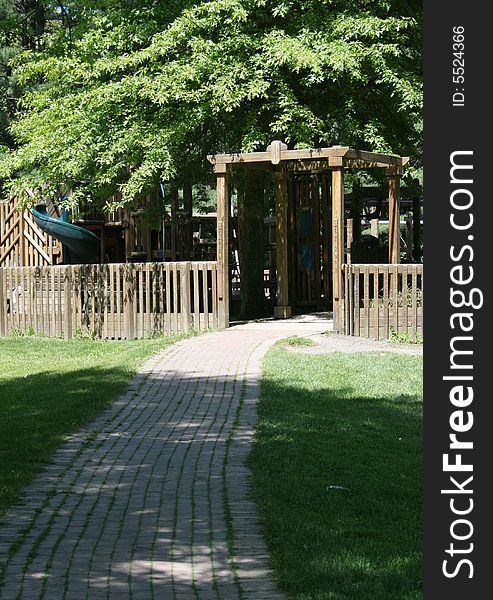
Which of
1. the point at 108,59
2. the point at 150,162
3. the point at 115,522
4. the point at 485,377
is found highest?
the point at 108,59

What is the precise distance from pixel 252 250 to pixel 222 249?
12.8ft

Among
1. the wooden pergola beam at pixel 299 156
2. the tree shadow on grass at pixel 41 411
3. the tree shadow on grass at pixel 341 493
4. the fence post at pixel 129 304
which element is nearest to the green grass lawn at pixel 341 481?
the tree shadow on grass at pixel 341 493

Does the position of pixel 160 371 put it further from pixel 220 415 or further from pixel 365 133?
pixel 365 133

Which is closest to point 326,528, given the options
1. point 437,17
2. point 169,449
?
point 169,449

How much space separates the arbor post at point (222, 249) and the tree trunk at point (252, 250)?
11.0 ft

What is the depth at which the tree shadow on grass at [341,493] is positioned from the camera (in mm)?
5023

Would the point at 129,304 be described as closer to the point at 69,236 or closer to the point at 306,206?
the point at 69,236

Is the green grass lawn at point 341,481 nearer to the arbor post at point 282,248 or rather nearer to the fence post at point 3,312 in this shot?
the arbor post at point 282,248

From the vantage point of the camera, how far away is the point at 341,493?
6.85 metres

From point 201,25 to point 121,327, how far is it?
18.7ft

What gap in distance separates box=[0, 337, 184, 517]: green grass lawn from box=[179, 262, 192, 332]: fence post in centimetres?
87

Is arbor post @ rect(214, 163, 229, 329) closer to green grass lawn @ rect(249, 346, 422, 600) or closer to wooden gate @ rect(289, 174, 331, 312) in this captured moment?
wooden gate @ rect(289, 174, 331, 312)

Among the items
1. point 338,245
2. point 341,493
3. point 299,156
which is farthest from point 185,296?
point 341,493

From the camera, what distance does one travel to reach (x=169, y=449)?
8602mm
